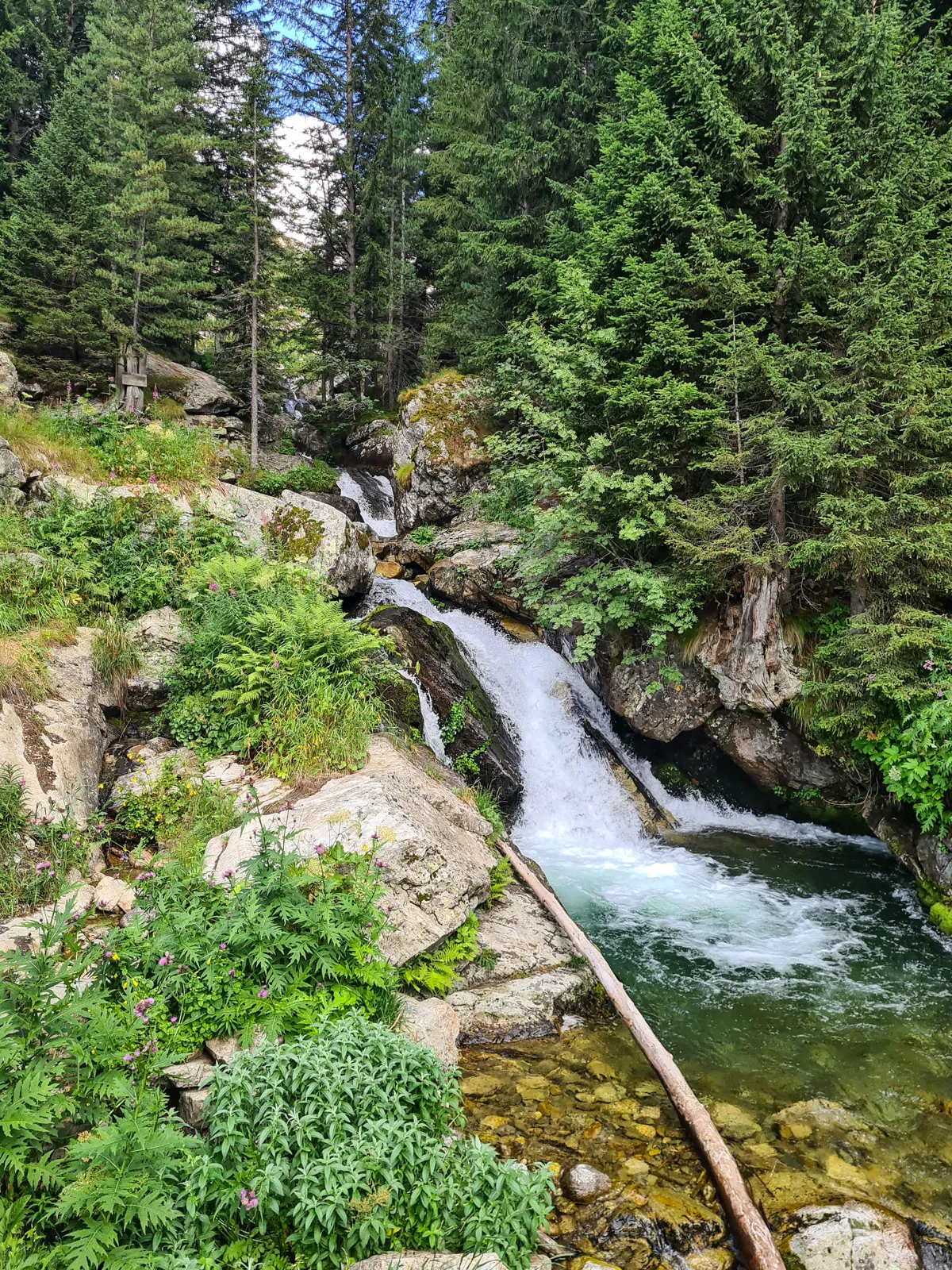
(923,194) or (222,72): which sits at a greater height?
(222,72)

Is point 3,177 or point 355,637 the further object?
point 3,177

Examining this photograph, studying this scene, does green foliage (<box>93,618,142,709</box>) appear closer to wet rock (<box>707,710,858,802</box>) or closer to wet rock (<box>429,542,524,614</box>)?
wet rock (<box>429,542,524,614</box>)

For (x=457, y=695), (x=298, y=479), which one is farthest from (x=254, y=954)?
(x=298, y=479)

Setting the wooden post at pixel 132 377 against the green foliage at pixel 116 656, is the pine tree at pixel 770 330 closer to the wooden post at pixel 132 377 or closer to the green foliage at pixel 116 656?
the green foliage at pixel 116 656

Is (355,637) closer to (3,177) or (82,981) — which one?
(82,981)

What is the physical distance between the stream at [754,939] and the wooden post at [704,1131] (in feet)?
1.61

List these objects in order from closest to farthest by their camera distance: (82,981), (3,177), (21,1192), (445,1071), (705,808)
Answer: (21,1192), (445,1071), (82,981), (705,808), (3,177)

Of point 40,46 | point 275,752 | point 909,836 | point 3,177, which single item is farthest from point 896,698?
point 40,46

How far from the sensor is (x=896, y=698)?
7426 millimetres

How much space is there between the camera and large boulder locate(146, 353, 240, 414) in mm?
17703

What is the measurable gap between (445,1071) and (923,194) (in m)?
11.8

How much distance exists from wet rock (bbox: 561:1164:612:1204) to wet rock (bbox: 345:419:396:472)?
18143 millimetres

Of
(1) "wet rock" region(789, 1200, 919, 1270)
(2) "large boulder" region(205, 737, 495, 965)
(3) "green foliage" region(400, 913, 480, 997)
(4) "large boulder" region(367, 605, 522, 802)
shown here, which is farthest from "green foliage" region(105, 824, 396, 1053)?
(4) "large boulder" region(367, 605, 522, 802)

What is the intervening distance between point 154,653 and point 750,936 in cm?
759
